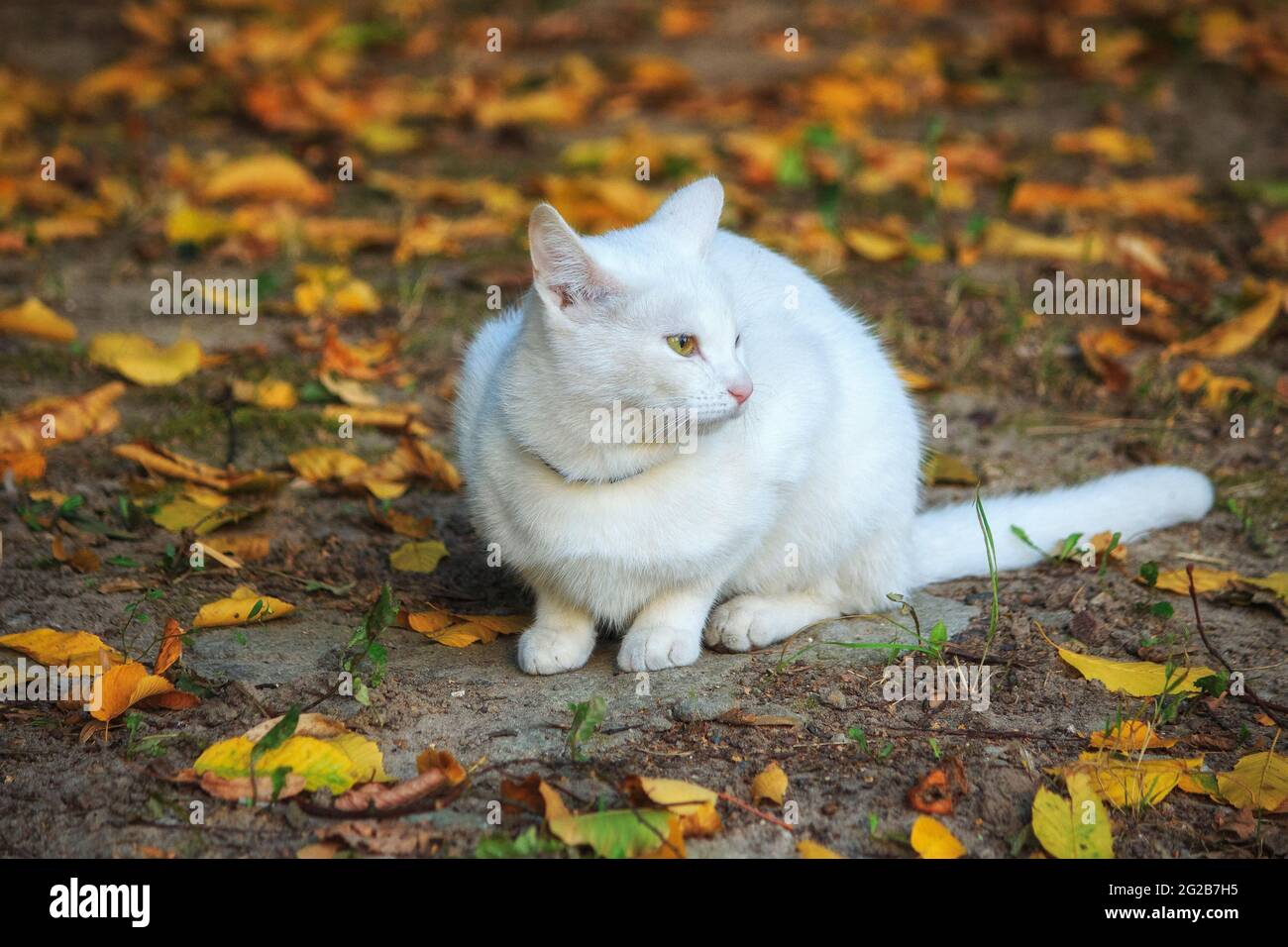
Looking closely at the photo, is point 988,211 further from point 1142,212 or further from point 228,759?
point 228,759

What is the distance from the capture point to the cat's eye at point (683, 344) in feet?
8.51

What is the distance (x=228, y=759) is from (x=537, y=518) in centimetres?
75

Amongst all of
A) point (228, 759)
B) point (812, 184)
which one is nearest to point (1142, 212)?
point (812, 184)

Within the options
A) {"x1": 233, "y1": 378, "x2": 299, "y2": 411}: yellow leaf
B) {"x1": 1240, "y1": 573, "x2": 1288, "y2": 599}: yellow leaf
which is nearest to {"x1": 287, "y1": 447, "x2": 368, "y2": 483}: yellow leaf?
{"x1": 233, "y1": 378, "x2": 299, "y2": 411}: yellow leaf

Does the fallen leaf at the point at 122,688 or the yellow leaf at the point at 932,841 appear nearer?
the yellow leaf at the point at 932,841

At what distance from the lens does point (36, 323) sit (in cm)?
438

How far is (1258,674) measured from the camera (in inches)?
113

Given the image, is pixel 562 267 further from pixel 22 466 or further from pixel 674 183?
pixel 674 183

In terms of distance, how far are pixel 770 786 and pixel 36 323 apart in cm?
308

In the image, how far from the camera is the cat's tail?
3.41 m

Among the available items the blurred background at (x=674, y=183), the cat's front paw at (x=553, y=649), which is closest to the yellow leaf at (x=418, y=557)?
the cat's front paw at (x=553, y=649)

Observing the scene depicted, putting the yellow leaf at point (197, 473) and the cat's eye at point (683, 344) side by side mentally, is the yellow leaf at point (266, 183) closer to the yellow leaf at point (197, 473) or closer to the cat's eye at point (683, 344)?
the yellow leaf at point (197, 473)

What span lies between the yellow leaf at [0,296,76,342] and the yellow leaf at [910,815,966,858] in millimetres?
3250

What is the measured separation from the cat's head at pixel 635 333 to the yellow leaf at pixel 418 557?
93cm
